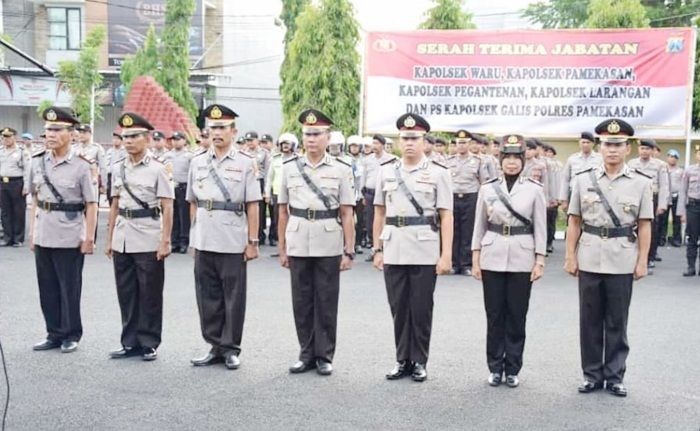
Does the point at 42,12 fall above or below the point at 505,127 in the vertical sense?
above

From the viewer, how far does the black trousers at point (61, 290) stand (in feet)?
20.3

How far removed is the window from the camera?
1254 inches

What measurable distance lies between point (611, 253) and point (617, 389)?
886mm

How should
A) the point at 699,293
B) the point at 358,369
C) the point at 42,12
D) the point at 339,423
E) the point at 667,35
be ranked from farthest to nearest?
the point at 42,12
the point at 667,35
the point at 699,293
the point at 358,369
the point at 339,423

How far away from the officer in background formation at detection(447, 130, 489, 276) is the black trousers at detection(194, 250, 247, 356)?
5087 millimetres

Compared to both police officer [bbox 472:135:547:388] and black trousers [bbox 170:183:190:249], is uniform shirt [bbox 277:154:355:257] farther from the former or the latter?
black trousers [bbox 170:183:190:249]

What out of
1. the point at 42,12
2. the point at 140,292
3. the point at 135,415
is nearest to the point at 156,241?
the point at 140,292

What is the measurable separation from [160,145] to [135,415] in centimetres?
830

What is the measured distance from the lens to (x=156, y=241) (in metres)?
6.05

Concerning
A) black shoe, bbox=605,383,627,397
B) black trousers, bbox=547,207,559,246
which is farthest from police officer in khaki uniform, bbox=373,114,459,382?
black trousers, bbox=547,207,559,246

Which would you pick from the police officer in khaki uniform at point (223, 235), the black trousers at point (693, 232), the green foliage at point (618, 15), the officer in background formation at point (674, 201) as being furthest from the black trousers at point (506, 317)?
the green foliage at point (618, 15)

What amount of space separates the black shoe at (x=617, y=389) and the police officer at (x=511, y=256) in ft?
1.94

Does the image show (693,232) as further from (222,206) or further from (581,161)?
(222,206)

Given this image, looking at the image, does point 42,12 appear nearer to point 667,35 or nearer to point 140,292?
point 667,35
